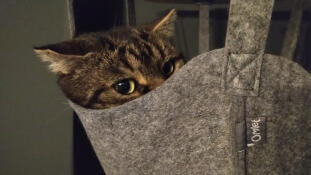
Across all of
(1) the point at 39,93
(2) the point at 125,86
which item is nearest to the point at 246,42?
(2) the point at 125,86

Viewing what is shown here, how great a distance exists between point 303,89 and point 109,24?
30.6 inches

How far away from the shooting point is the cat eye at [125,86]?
2.21 ft

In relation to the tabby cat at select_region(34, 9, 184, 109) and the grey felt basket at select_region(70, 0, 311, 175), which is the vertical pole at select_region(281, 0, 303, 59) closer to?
the tabby cat at select_region(34, 9, 184, 109)

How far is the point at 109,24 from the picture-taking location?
1.11m

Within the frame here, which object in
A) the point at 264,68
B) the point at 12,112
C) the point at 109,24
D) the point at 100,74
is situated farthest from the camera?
the point at 109,24

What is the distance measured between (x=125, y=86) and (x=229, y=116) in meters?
0.27

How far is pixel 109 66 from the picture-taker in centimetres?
68

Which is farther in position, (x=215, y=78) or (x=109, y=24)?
(x=109, y=24)

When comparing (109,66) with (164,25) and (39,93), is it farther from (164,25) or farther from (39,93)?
(39,93)

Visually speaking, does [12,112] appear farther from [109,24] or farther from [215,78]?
[215,78]

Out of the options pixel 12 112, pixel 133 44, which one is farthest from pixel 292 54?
pixel 12 112

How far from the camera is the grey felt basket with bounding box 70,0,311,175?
44 cm

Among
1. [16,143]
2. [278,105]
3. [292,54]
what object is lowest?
[16,143]

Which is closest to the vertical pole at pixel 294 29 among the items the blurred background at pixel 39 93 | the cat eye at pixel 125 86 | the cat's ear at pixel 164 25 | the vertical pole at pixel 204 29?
the blurred background at pixel 39 93
